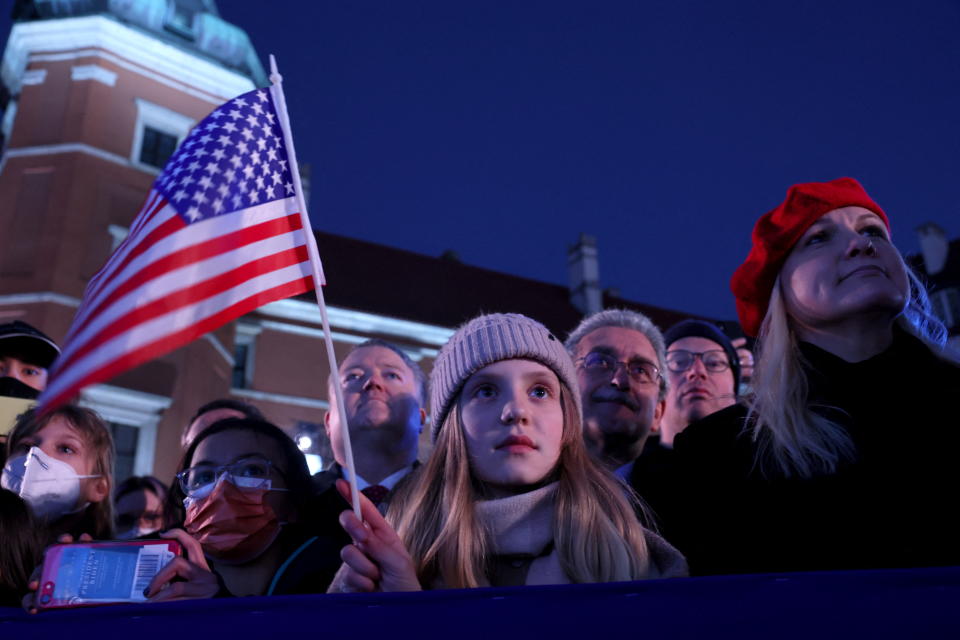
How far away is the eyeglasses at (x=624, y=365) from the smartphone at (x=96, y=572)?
2.57 m

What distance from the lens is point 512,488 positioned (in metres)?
2.71

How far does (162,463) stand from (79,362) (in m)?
17.1

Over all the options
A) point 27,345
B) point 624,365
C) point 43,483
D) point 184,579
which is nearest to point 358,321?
point 27,345

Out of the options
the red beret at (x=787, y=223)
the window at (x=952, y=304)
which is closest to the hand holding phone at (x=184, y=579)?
the red beret at (x=787, y=223)

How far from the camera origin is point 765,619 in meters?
1.34

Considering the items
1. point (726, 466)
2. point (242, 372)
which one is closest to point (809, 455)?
point (726, 466)

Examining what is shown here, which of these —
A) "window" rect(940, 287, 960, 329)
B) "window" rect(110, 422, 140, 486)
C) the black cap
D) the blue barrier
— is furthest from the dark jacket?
"window" rect(940, 287, 960, 329)

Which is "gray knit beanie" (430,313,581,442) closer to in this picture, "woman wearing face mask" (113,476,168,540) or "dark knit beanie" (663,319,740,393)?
"dark knit beanie" (663,319,740,393)

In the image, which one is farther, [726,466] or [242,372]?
[242,372]

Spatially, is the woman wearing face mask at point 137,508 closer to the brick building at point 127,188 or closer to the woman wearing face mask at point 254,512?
the woman wearing face mask at point 254,512

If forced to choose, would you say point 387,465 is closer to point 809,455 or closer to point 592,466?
point 592,466

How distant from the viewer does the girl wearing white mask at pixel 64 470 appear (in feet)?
11.5

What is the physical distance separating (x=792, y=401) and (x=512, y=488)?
3.19 feet

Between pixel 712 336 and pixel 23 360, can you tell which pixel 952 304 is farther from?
pixel 23 360
